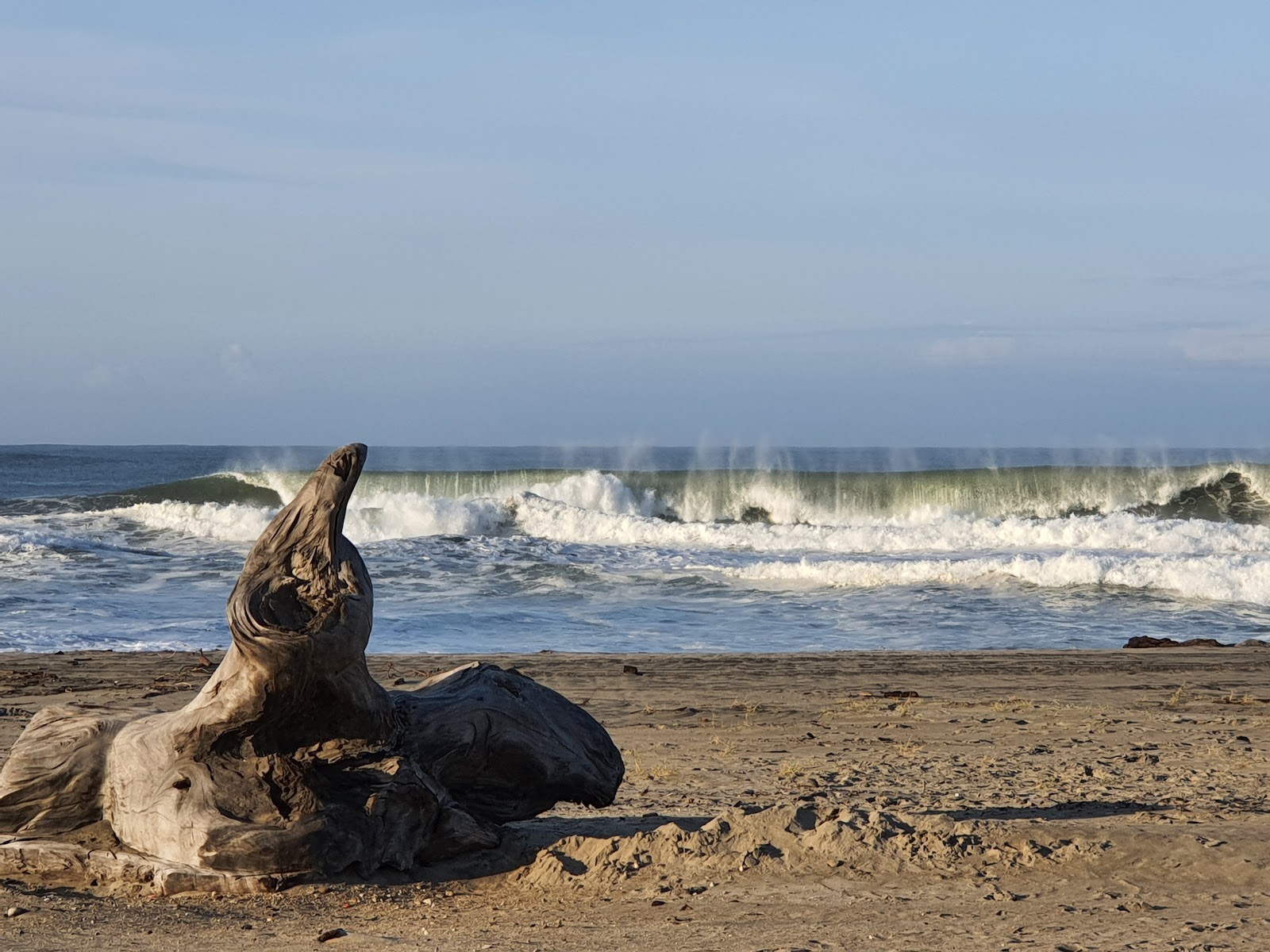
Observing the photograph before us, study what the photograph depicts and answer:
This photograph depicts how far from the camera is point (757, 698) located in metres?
9.96

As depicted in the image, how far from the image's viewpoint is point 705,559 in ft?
76.3

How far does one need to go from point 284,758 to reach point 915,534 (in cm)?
2375

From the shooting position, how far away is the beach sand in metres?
4.20

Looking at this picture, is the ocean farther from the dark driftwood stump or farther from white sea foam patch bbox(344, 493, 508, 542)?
the dark driftwood stump

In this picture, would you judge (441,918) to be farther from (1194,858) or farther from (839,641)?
(839,641)

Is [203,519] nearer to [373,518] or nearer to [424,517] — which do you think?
[373,518]

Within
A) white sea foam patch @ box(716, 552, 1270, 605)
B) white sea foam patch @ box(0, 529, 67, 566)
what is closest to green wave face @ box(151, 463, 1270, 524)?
white sea foam patch @ box(0, 529, 67, 566)

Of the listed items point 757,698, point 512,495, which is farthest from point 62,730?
point 512,495

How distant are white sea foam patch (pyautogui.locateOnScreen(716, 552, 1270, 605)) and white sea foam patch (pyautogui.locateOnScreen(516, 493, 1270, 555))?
3.43 metres

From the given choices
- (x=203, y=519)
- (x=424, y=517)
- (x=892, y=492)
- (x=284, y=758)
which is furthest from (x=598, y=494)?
(x=284, y=758)

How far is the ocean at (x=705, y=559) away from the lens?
1527 cm

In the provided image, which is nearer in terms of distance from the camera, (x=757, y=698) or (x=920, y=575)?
(x=757, y=698)

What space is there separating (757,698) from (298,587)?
5.87 meters

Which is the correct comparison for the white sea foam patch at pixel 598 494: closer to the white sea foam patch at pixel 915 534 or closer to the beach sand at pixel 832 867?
the white sea foam patch at pixel 915 534
